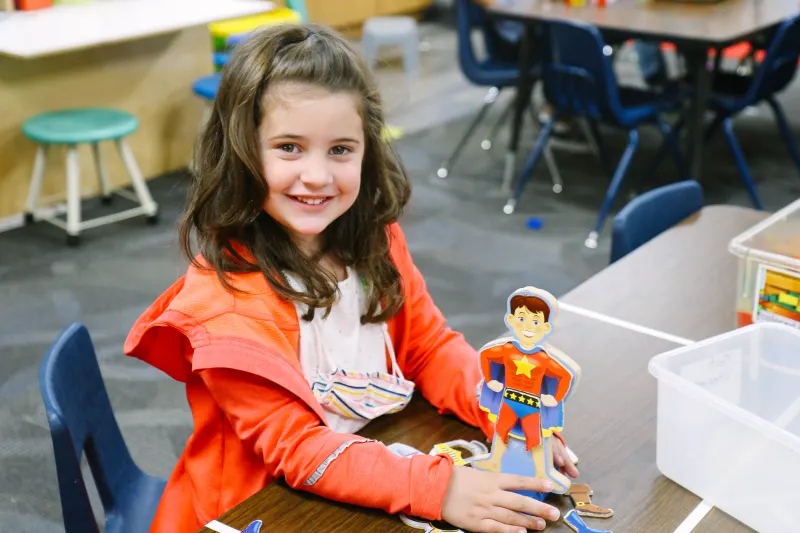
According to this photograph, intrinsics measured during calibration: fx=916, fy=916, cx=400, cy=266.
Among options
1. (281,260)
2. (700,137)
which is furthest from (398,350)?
(700,137)

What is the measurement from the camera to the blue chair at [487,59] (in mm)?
4168

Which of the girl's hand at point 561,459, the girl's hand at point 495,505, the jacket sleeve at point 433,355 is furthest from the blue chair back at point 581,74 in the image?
the girl's hand at point 495,505

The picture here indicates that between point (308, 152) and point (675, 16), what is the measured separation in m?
3.08

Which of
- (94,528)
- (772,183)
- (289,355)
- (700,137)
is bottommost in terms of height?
(772,183)

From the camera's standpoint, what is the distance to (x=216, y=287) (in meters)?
1.14

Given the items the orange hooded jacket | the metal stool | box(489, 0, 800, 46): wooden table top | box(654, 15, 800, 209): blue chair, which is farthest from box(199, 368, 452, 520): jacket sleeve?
the metal stool

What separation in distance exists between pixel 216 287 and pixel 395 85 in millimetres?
5046

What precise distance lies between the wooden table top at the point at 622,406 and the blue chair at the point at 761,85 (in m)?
2.04

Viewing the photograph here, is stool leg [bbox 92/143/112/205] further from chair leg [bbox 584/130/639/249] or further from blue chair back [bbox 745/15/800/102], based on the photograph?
blue chair back [bbox 745/15/800/102]

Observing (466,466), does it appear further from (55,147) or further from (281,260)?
(55,147)

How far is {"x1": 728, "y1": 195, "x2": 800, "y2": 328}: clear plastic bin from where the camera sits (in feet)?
4.45

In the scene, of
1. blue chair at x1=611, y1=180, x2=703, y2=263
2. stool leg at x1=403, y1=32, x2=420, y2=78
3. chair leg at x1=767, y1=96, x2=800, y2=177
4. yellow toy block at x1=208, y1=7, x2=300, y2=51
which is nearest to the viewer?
blue chair at x1=611, y1=180, x2=703, y2=263

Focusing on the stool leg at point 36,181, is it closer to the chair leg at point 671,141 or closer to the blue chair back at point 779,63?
the chair leg at point 671,141

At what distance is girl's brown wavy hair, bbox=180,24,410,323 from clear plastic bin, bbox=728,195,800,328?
575 mm
